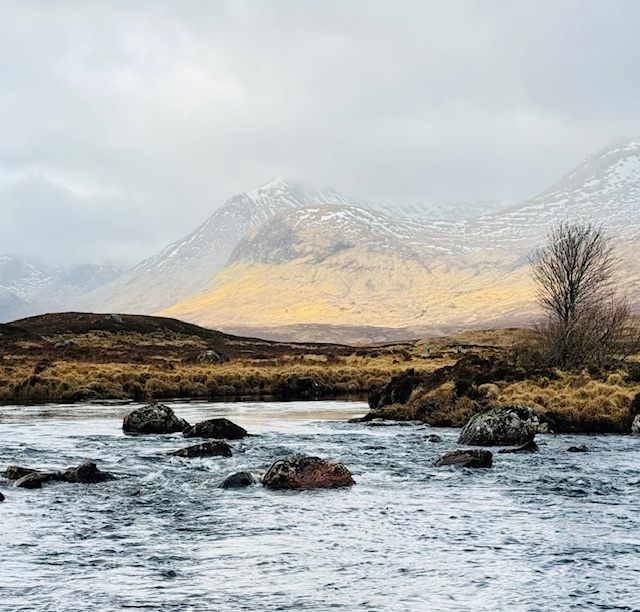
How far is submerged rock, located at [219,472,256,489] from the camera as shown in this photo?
21.8 meters

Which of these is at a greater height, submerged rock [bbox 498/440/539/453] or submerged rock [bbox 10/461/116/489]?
submerged rock [bbox 498/440/539/453]

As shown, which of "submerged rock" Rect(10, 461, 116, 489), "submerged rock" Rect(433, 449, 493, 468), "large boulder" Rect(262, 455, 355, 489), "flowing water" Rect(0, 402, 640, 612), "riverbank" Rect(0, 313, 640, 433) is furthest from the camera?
"riverbank" Rect(0, 313, 640, 433)

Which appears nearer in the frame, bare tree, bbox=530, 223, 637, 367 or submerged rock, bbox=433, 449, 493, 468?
submerged rock, bbox=433, 449, 493, 468

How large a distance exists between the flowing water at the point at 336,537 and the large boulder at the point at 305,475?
52 cm

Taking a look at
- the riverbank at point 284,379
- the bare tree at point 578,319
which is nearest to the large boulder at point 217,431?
the riverbank at point 284,379

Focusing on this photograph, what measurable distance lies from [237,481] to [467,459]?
7.48 metres

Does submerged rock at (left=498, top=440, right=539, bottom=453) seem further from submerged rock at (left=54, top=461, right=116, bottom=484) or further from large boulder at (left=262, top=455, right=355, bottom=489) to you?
submerged rock at (left=54, top=461, right=116, bottom=484)

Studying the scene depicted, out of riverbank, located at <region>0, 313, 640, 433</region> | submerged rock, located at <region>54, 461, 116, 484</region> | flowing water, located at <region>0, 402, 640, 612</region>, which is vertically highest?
riverbank, located at <region>0, 313, 640, 433</region>

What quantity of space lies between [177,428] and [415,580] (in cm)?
2555

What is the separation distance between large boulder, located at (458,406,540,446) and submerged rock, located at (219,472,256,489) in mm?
11631

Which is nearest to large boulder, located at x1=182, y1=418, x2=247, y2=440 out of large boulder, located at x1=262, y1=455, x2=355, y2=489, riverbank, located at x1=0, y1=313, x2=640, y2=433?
large boulder, located at x1=262, y1=455, x2=355, y2=489

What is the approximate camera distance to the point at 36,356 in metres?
83.4

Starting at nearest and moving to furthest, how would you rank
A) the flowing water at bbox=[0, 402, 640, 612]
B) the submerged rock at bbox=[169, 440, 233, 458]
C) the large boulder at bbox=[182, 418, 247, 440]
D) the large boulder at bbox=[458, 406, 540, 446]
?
the flowing water at bbox=[0, 402, 640, 612], the submerged rock at bbox=[169, 440, 233, 458], the large boulder at bbox=[458, 406, 540, 446], the large boulder at bbox=[182, 418, 247, 440]

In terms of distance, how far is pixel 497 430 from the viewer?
3089 centimetres
